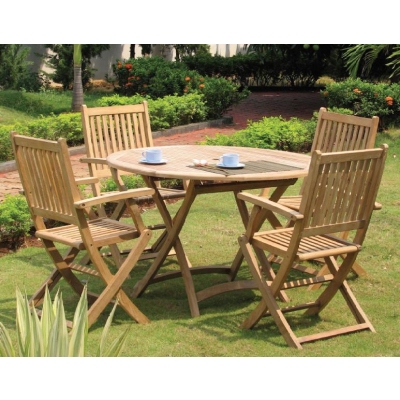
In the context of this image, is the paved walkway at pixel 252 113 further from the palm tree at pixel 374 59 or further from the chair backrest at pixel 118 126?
the chair backrest at pixel 118 126

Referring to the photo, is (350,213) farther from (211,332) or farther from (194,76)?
(194,76)

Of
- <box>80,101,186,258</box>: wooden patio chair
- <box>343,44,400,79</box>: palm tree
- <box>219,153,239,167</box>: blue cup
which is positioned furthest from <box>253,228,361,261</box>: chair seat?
<box>343,44,400,79</box>: palm tree

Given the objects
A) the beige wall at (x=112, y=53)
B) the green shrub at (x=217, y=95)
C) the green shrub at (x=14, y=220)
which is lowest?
the beige wall at (x=112, y=53)

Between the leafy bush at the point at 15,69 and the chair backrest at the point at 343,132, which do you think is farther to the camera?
the leafy bush at the point at 15,69

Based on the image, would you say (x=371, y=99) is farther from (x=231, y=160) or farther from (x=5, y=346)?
(x=5, y=346)

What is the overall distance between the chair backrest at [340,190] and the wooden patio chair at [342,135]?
96 centimetres

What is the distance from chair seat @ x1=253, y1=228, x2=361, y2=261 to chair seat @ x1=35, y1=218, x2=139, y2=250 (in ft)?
2.82

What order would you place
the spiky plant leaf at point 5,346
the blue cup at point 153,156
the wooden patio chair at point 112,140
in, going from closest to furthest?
the spiky plant leaf at point 5,346 → the blue cup at point 153,156 → the wooden patio chair at point 112,140

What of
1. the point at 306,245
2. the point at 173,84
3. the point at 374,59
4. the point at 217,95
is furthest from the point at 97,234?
the point at 374,59

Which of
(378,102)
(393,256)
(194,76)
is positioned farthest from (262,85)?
(393,256)

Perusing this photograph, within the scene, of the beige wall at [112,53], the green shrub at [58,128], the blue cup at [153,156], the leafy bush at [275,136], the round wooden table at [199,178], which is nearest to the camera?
the round wooden table at [199,178]

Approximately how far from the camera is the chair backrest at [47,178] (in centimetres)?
475

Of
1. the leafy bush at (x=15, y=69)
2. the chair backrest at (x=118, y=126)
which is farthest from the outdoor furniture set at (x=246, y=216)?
the leafy bush at (x=15, y=69)

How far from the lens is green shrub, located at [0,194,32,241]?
6727mm
